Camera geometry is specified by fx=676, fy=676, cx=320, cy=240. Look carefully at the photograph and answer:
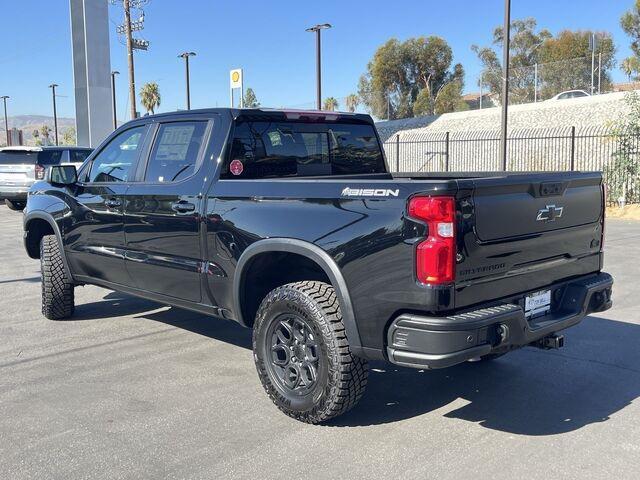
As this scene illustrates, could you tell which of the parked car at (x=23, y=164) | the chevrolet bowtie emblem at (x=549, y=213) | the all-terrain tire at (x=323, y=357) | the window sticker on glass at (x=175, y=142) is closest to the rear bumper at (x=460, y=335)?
the all-terrain tire at (x=323, y=357)

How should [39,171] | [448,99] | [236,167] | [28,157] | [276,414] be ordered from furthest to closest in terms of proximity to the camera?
1. [448,99]
2. [28,157]
3. [39,171]
4. [236,167]
5. [276,414]

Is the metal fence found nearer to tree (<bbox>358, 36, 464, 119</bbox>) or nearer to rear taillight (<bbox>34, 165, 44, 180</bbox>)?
rear taillight (<bbox>34, 165, 44, 180</bbox>)

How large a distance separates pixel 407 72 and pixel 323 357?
56429mm

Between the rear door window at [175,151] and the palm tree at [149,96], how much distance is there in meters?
64.1

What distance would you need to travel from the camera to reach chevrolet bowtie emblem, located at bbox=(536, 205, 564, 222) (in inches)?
157

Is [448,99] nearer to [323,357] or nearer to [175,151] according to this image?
[175,151]

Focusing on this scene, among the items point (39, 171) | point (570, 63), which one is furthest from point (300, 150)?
point (570, 63)

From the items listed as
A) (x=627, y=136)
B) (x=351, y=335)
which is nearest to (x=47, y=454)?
(x=351, y=335)

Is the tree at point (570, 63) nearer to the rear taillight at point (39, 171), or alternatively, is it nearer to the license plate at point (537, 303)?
the rear taillight at point (39, 171)

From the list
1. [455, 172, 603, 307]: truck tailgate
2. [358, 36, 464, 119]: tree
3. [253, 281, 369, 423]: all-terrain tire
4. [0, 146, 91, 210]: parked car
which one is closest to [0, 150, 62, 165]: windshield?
[0, 146, 91, 210]: parked car

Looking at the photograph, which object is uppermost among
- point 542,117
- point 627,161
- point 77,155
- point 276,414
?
point 542,117

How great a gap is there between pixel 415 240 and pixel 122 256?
3007 mm

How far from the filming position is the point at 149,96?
67.3m

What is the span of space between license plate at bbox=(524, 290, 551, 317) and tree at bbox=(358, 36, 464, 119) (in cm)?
5334
